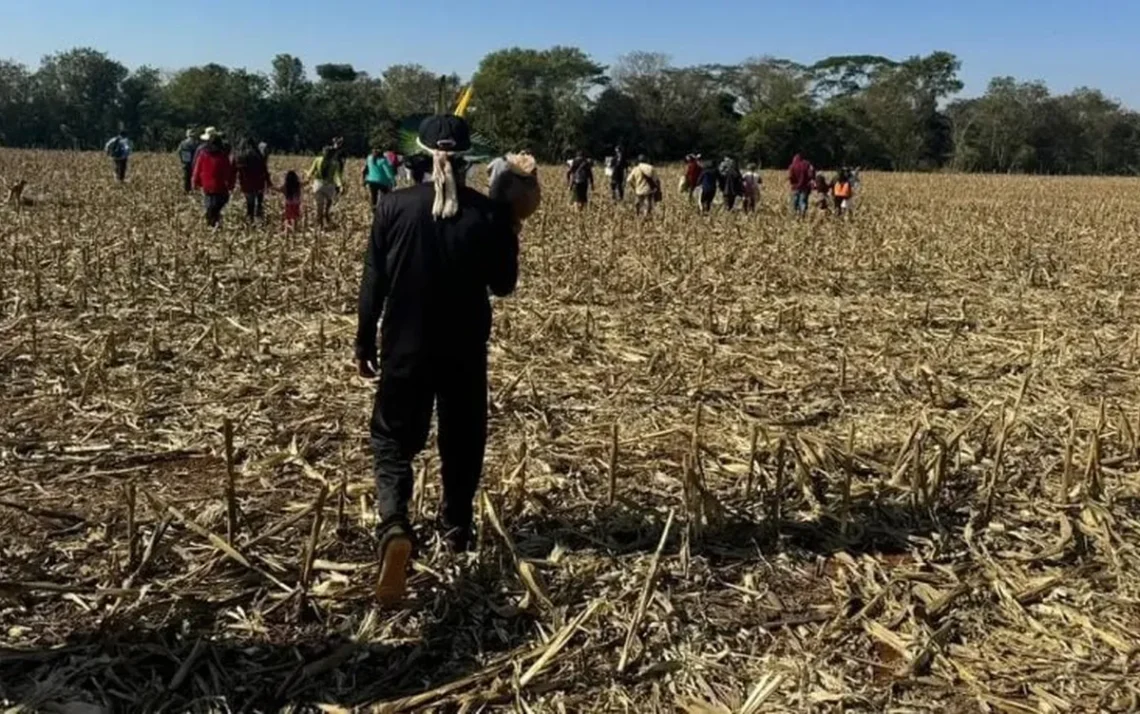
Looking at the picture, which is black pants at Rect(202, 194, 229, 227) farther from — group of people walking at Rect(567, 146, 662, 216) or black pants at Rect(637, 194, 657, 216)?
black pants at Rect(637, 194, 657, 216)

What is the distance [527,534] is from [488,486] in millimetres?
535

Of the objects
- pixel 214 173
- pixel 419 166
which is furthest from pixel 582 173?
pixel 419 166

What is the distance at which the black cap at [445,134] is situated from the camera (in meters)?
3.93

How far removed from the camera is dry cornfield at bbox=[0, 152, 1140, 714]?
3.48 m

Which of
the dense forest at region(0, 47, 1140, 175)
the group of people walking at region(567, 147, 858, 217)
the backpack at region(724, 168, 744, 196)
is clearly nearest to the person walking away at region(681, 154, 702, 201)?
the group of people walking at region(567, 147, 858, 217)

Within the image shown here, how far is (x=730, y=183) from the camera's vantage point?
1919cm

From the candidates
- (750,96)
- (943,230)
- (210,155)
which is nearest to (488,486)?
(210,155)

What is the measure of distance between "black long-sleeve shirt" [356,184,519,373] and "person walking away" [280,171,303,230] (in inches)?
399

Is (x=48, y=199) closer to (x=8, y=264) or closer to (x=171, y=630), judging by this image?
(x=8, y=264)

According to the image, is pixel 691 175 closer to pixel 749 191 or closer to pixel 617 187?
pixel 749 191

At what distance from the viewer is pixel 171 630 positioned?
142 inches

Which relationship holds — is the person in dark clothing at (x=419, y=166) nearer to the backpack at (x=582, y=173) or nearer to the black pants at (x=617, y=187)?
the backpack at (x=582, y=173)

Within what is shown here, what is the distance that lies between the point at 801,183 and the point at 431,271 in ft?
52.8

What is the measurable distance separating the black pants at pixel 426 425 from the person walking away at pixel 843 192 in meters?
15.9
